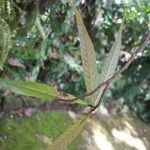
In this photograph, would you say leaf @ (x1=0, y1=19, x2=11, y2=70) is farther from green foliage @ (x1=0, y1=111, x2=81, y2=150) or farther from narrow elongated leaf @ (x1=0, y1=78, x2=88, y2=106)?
green foliage @ (x1=0, y1=111, x2=81, y2=150)

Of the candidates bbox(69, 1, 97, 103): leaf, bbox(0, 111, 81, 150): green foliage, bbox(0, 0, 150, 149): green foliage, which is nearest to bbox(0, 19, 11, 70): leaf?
bbox(0, 0, 150, 149): green foliage

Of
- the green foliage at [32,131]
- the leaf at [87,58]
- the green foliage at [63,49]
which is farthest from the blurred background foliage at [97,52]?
the leaf at [87,58]

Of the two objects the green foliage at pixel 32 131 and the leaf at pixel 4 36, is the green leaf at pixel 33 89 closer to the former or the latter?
the leaf at pixel 4 36

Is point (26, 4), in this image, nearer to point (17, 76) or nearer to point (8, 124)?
Answer: point (17, 76)

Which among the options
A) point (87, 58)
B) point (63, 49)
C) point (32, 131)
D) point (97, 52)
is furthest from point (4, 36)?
point (97, 52)

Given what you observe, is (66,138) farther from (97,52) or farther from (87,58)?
(97,52)

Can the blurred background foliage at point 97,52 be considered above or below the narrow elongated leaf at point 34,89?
below

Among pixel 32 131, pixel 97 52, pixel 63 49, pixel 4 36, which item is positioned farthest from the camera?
pixel 97 52
